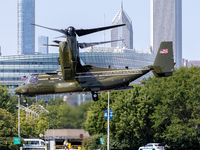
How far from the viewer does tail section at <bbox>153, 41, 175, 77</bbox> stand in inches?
1811

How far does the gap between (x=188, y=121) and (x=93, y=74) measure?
1734 inches

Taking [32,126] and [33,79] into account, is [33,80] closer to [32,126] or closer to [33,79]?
[33,79]

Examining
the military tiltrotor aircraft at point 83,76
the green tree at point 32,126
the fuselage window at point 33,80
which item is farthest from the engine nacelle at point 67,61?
the green tree at point 32,126

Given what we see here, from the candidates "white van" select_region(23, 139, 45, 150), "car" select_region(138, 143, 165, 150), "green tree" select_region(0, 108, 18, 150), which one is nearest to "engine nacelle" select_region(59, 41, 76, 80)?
"car" select_region(138, 143, 165, 150)

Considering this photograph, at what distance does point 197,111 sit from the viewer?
83000mm

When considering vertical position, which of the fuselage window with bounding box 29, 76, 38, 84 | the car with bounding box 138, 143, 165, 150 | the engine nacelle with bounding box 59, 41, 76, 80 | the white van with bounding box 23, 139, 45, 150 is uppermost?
the engine nacelle with bounding box 59, 41, 76, 80

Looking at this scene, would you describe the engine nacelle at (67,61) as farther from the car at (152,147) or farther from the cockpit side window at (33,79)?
the car at (152,147)

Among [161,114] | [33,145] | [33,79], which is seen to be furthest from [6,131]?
[33,79]

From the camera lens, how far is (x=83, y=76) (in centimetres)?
4509

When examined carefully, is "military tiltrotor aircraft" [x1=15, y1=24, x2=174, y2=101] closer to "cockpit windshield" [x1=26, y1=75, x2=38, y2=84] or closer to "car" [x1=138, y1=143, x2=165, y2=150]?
"cockpit windshield" [x1=26, y1=75, x2=38, y2=84]

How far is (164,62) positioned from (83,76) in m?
9.57

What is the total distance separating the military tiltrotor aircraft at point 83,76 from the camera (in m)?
41.5

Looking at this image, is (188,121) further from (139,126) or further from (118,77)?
(118,77)

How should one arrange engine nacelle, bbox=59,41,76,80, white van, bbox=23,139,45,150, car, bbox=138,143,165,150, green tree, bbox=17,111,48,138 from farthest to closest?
green tree, bbox=17,111,48,138 < white van, bbox=23,139,45,150 < car, bbox=138,143,165,150 < engine nacelle, bbox=59,41,76,80
